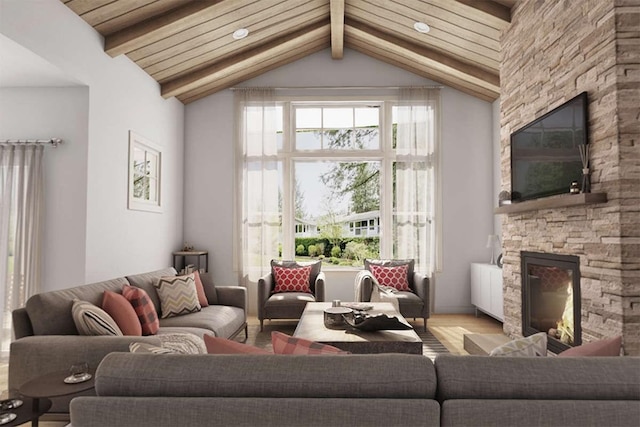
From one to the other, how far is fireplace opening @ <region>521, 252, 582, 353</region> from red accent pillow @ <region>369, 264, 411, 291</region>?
65.9 inches

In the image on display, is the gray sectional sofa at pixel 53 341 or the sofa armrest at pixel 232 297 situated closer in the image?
the gray sectional sofa at pixel 53 341

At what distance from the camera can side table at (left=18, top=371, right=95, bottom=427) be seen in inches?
78.7

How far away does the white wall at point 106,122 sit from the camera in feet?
11.0

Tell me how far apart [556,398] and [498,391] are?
0.54ft

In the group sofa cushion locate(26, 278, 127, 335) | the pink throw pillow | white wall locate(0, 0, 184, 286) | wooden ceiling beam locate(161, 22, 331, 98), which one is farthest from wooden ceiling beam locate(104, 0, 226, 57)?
the pink throw pillow

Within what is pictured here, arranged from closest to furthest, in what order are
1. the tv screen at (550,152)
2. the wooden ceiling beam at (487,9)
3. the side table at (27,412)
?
the side table at (27,412), the tv screen at (550,152), the wooden ceiling beam at (487,9)

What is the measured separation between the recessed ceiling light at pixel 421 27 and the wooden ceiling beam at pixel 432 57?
1.29 feet

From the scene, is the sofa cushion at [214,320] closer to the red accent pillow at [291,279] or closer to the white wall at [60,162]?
the white wall at [60,162]

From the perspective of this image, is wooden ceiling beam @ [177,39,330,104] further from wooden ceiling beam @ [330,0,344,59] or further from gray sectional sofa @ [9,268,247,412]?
gray sectional sofa @ [9,268,247,412]

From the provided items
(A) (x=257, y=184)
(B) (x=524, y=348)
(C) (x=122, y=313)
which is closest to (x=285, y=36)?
(A) (x=257, y=184)

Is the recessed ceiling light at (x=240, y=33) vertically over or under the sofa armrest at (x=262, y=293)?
over

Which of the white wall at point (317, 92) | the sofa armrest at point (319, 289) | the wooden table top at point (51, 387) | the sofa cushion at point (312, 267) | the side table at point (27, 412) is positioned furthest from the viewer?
the white wall at point (317, 92)

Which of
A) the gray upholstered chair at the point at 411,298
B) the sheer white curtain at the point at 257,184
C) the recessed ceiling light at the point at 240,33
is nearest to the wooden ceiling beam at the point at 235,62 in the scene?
the recessed ceiling light at the point at 240,33

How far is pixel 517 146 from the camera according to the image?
166 inches
